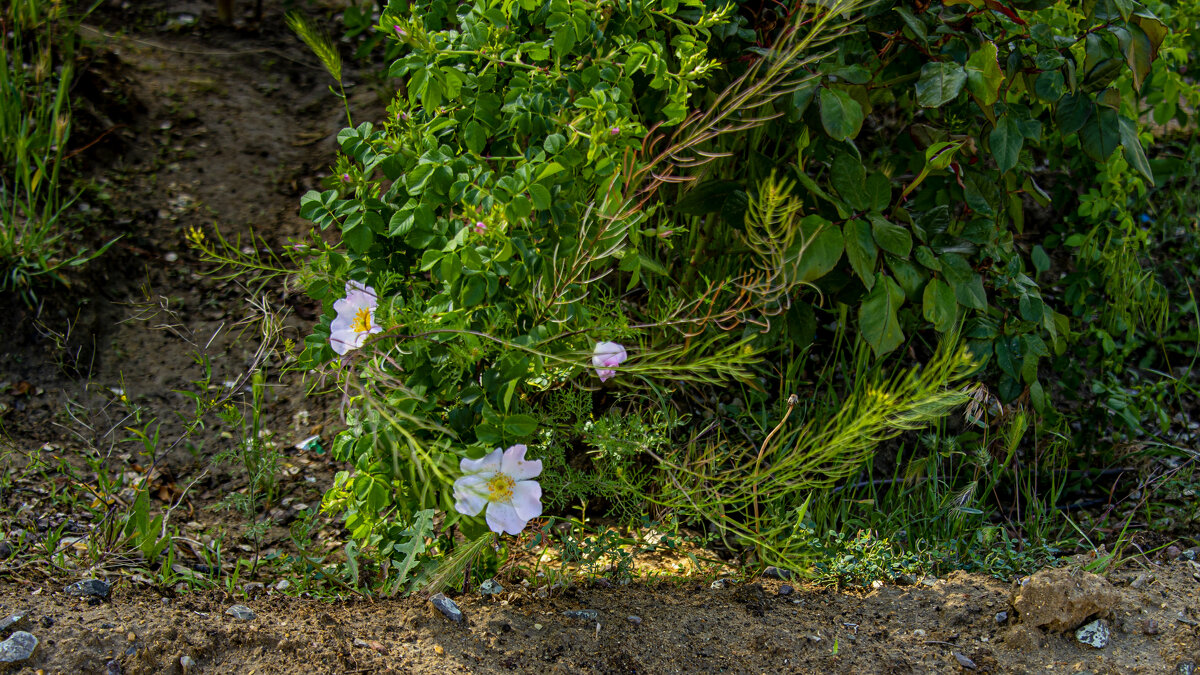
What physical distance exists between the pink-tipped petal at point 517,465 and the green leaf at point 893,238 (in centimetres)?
88

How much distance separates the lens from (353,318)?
Answer: 1549mm

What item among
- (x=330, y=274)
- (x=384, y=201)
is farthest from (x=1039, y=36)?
(x=330, y=274)

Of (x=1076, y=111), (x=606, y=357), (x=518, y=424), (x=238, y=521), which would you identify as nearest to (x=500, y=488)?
(x=518, y=424)

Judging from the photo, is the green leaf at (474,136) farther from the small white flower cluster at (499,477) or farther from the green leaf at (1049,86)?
the green leaf at (1049,86)

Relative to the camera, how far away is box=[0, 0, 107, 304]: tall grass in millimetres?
2471

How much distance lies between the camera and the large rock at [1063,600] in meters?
1.60

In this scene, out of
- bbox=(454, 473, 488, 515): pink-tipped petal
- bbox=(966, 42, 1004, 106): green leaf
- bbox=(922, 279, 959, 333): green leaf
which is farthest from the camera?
bbox=(922, 279, 959, 333): green leaf

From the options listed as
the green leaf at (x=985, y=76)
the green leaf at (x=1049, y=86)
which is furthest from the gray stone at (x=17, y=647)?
the green leaf at (x=1049, y=86)

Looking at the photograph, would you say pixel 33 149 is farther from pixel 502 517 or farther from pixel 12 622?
pixel 502 517

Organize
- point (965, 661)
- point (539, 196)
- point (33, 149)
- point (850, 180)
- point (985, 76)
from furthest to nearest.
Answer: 1. point (33, 149)
2. point (850, 180)
3. point (985, 76)
4. point (965, 661)
5. point (539, 196)

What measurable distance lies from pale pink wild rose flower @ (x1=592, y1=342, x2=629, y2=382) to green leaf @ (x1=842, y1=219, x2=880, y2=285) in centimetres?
63

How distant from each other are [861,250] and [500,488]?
3.00ft

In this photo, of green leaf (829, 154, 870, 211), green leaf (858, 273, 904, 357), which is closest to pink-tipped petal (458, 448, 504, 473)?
green leaf (858, 273, 904, 357)

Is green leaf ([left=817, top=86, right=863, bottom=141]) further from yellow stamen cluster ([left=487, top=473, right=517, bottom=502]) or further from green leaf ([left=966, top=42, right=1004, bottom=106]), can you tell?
yellow stamen cluster ([left=487, top=473, right=517, bottom=502])
